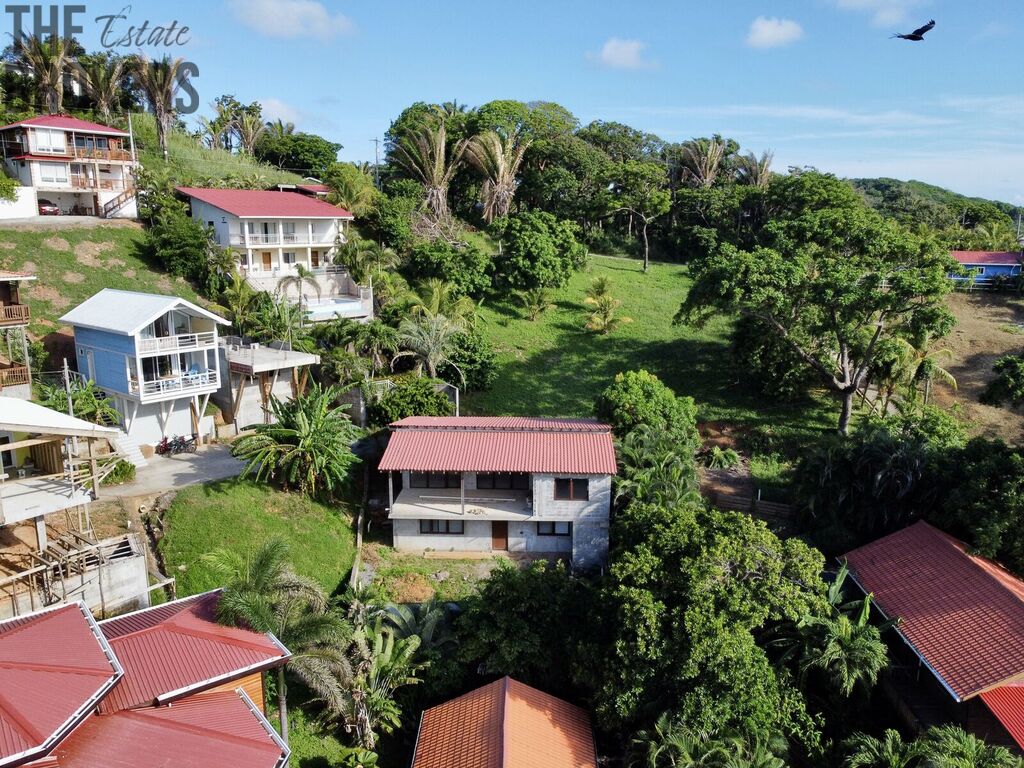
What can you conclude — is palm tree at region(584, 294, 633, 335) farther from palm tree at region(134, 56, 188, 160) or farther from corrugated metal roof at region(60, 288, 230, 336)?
palm tree at region(134, 56, 188, 160)

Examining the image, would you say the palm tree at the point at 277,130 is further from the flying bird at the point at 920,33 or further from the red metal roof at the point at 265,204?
the flying bird at the point at 920,33

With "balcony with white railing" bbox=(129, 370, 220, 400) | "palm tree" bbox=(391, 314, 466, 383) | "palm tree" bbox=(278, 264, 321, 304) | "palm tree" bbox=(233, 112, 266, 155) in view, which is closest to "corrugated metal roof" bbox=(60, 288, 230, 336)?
"balcony with white railing" bbox=(129, 370, 220, 400)

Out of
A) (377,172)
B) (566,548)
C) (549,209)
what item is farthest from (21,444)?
(377,172)

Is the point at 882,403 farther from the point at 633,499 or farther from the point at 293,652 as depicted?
the point at 293,652

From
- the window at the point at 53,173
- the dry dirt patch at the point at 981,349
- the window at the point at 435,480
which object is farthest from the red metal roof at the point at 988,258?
the window at the point at 53,173

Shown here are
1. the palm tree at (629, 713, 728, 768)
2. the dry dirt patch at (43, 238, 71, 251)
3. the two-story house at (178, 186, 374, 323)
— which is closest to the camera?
A: the palm tree at (629, 713, 728, 768)
